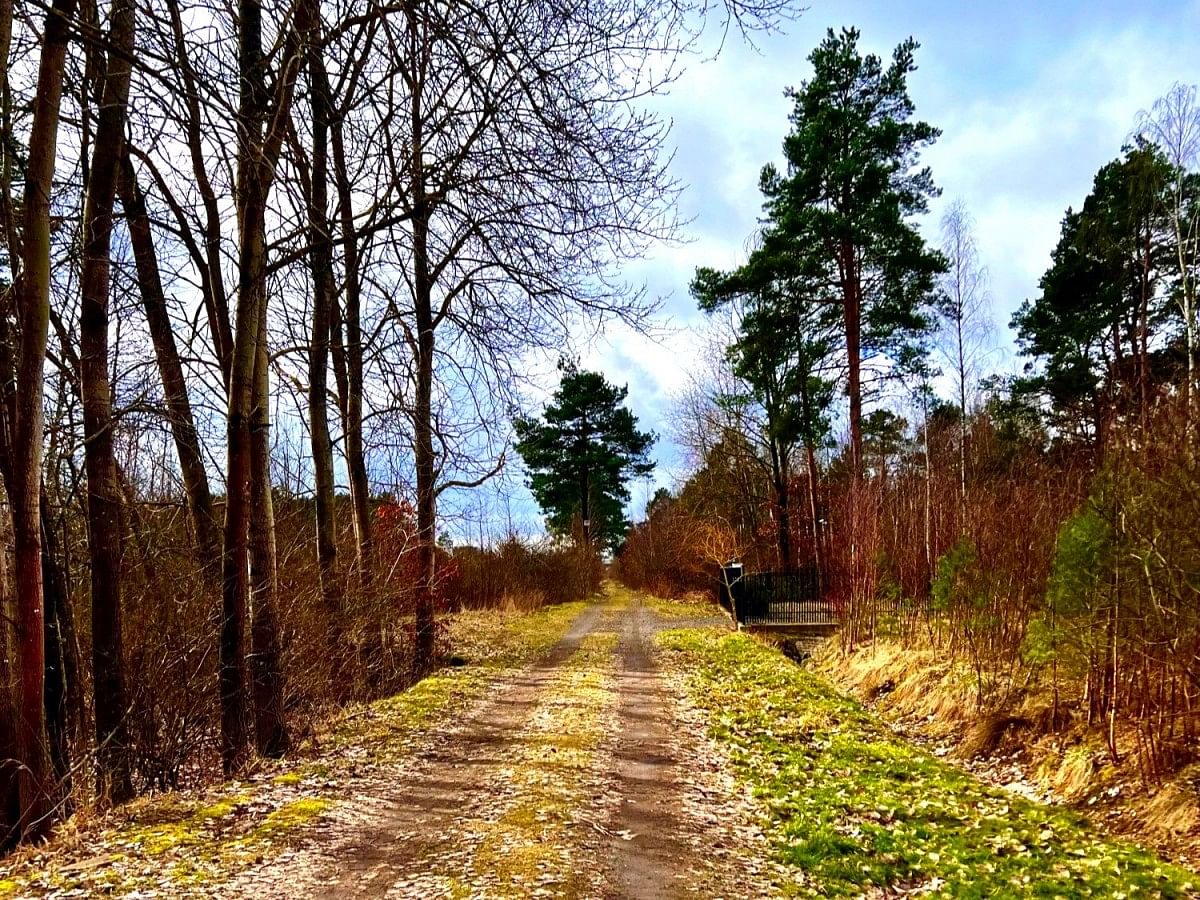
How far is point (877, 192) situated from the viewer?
711 inches

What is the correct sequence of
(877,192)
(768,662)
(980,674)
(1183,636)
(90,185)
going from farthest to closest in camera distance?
(877,192), (768,662), (980,674), (90,185), (1183,636)

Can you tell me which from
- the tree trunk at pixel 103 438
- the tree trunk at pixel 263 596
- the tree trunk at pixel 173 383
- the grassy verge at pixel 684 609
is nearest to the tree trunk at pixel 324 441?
the tree trunk at pixel 173 383

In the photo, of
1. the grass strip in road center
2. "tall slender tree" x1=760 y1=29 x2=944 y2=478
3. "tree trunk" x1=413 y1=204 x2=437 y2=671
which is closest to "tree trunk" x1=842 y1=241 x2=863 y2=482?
"tall slender tree" x1=760 y1=29 x2=944 y2=478

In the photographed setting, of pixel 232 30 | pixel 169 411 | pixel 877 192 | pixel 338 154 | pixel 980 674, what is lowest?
pixel 980 674

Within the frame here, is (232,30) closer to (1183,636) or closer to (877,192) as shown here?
(1183,636)

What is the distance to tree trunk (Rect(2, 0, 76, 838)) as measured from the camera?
460 cm

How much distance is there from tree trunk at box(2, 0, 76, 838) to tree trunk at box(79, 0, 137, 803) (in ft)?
2.64

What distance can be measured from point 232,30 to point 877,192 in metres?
16.3

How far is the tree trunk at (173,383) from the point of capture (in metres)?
6.80

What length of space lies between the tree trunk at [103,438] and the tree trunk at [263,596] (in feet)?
3.57

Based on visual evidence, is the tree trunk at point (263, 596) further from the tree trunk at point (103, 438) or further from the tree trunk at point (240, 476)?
the tree trunk at point (103, 438)

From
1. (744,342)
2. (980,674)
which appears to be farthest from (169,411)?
(744,342)

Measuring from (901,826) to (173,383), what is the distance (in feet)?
25.1

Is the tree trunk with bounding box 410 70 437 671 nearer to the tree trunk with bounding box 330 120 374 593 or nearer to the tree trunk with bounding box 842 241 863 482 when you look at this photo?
the tree trunk with bounding box 330 120 374 593
